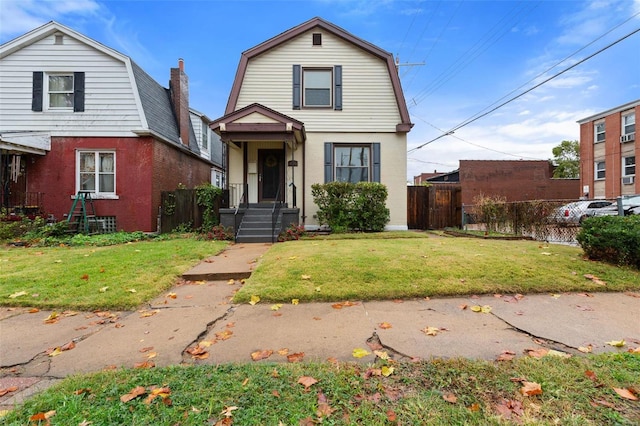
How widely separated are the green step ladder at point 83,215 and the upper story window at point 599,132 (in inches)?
1328

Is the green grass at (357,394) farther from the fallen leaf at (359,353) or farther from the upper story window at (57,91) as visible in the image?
the upper story window at (57,91)

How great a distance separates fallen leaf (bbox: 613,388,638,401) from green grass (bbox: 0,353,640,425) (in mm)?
38

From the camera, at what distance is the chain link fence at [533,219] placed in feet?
27.7

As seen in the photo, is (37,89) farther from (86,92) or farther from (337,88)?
(337,88)

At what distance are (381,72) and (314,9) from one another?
380cm

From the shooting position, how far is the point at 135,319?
11.4 feet

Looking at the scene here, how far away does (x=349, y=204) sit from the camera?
10.1 meters

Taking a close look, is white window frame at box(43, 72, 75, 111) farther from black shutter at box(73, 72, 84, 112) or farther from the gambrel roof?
the gambrel roof

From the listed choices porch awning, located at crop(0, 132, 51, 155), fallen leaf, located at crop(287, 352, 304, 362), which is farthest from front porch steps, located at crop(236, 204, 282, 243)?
porch awning, located at crop(0, 132, 51, 155)

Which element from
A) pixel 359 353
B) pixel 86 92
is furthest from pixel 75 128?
pixel 359 353

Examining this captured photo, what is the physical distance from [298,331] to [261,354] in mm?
547

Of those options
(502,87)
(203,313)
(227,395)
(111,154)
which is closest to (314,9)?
(502,87)

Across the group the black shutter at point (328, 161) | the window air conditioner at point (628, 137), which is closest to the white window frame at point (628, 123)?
the window air conditioner at point (628, 137)

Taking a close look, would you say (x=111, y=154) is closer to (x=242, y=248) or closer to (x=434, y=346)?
(x=242, y=248)
